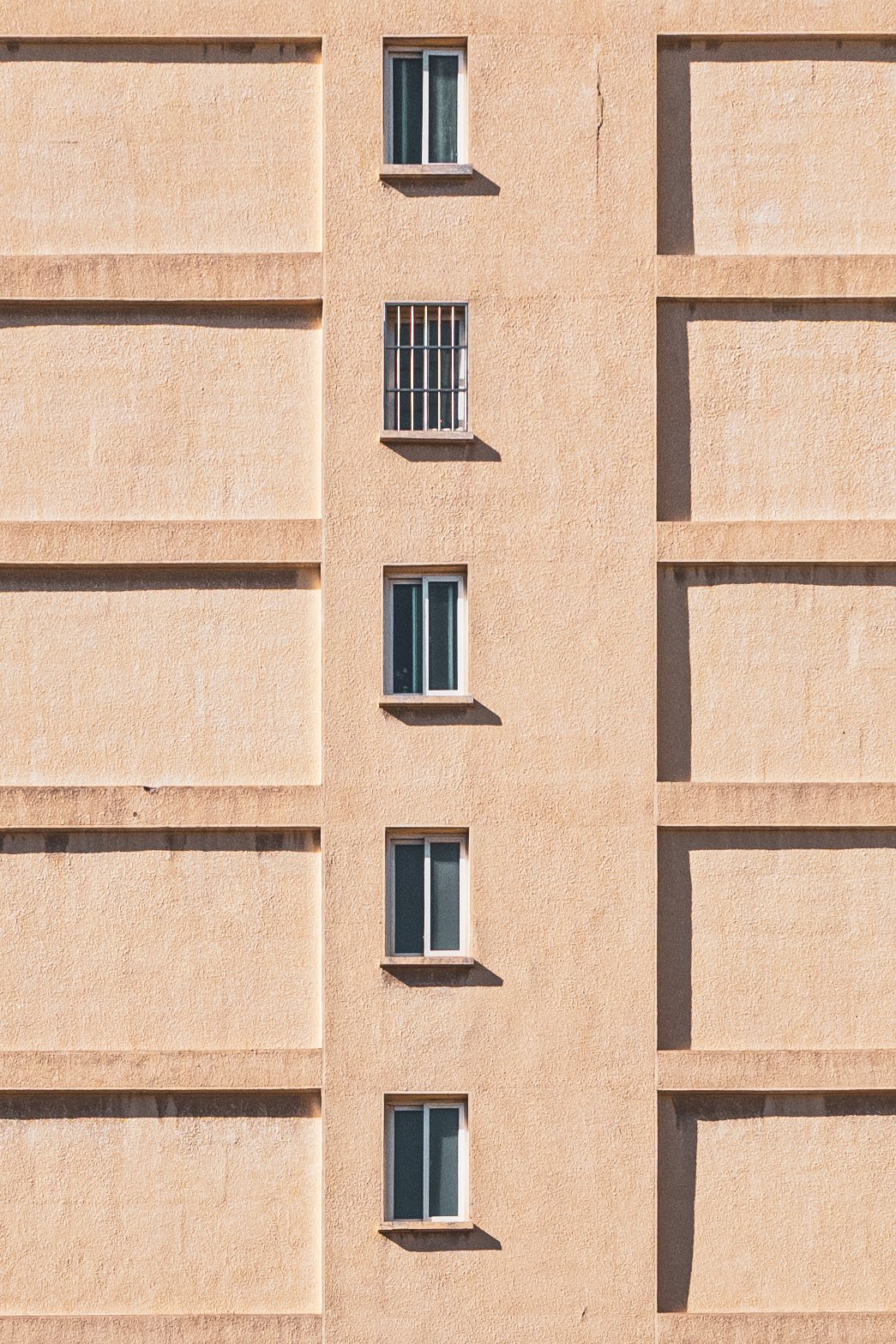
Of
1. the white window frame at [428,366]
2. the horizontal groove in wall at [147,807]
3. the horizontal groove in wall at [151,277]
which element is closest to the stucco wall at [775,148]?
the white window frame at [428,366]

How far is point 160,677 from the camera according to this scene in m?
16.3

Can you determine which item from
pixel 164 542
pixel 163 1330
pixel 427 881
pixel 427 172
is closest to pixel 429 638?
pixel 427 881

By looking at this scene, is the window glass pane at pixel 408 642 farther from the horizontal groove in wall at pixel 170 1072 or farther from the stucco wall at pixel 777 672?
the horizontal groove in wall at pixel 170 1072

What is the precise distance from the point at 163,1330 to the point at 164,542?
9.52 m

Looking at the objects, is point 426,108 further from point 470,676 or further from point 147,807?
point 147,807

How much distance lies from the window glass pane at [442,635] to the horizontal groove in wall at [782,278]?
4.56 meters

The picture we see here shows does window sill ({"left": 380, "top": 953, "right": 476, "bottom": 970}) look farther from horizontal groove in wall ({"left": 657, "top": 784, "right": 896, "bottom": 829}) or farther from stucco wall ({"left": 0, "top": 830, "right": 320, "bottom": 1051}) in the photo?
horizontal groove in wall ({"left": 657, "top": 784, "right": 896, "bottom": 829})

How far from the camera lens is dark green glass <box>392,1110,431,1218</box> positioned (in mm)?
15938

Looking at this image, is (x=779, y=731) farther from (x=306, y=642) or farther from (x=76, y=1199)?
(x=76, y=1199)

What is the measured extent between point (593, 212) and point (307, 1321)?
13939 millimetres

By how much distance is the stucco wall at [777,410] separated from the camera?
53.9ft

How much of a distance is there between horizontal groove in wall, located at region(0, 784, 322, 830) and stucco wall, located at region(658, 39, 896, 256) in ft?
28.1

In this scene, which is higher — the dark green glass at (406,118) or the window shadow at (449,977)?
the dark green glass at (406,118)

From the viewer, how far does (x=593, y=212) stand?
53.2ft
